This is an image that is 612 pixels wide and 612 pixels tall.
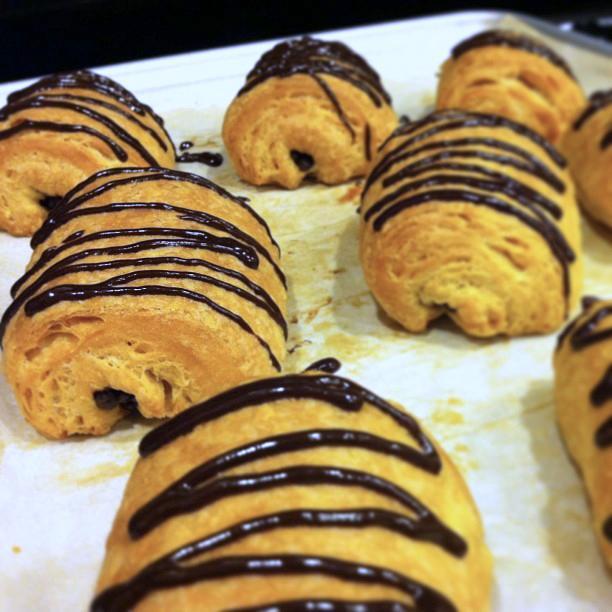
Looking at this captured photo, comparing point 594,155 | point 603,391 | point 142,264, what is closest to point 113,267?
point 142,264

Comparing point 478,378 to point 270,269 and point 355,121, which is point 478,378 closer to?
point 270,269

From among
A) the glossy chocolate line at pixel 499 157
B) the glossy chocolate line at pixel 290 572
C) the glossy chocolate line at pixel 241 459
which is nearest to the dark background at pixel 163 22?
the glossy chocolate line at pixel 499 157

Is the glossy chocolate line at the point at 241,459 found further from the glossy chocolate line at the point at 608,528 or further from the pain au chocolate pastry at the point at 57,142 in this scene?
the pain au chocolate pastry at the point at 57,142

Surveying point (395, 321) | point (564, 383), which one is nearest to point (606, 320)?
point (564, 383)

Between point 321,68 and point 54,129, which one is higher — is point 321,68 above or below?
above

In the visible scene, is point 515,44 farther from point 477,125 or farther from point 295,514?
point 295,514

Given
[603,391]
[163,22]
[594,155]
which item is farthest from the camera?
[163,22]

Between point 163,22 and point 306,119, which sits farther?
point 163,22
